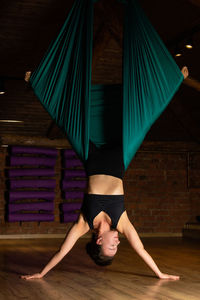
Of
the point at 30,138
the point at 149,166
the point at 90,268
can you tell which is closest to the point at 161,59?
the point at 90,268

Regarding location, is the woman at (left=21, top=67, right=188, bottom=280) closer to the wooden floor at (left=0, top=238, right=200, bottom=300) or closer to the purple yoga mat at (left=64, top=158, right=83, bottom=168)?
the wooden floor at (left=0, top=238, right=200, bottom=300)

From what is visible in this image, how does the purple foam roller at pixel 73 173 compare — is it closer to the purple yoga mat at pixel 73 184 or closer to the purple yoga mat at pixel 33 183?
the purple yoga mat at pixel 73 184

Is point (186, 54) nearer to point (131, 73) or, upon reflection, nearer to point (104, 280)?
point (131, 73)

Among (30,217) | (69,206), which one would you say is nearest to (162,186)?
(69,206)

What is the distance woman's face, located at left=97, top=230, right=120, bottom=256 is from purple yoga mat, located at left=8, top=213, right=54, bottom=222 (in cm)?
473

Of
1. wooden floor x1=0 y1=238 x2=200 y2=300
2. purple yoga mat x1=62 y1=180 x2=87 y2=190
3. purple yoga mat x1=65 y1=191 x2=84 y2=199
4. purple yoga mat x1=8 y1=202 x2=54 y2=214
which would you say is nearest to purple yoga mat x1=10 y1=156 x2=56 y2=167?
purple yoga mat x1=62 y1=180 x2=87 y2=190

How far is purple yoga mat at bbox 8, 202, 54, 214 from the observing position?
322 inches

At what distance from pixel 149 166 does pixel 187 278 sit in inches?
196

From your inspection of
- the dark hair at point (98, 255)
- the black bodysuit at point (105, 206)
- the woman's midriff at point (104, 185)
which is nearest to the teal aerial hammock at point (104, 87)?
the woman's midriff at point (104, 185)

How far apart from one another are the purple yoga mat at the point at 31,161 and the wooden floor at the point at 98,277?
2.08 m

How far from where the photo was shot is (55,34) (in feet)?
20.0

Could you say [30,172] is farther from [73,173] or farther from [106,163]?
[106,163]

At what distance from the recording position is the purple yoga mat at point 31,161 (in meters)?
8.22

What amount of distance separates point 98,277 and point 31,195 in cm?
424
